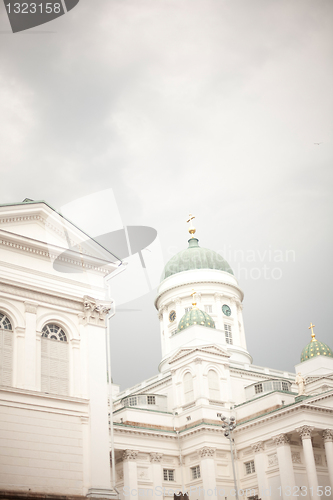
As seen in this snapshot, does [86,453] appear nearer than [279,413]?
Yes

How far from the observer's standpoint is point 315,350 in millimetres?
60625

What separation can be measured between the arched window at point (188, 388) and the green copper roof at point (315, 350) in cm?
1724

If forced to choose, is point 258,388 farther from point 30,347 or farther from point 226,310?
point 30,347

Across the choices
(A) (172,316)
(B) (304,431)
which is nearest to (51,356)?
(B) (304,431)

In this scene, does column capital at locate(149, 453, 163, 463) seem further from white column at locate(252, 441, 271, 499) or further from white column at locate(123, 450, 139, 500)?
white column at locate(252, 441, 271, 499)

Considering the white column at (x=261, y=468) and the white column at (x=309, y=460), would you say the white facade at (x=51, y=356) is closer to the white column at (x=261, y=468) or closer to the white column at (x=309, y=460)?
the white column at (x=309, y=460)

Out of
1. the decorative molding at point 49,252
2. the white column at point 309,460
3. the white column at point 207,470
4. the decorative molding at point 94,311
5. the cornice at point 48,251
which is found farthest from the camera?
the white column at point 207,470

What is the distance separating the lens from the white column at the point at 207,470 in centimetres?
4309

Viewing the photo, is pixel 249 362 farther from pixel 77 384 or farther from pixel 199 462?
pixel 77 384

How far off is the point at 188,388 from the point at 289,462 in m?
10.7

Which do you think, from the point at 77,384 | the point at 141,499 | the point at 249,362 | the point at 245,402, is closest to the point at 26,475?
the point at 77,384

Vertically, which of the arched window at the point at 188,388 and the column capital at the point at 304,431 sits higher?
the arched window at the point at 188,388

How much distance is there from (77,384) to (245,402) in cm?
2319

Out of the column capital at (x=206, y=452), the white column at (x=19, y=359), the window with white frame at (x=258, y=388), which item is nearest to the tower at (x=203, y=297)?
the window with white frame at (x=258, y=388)
